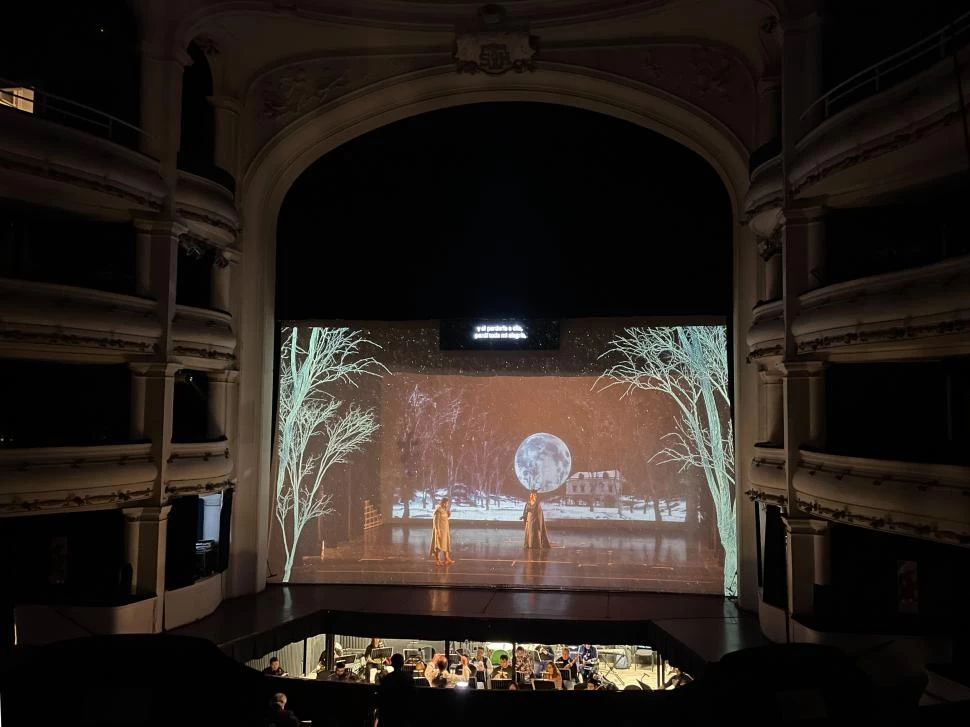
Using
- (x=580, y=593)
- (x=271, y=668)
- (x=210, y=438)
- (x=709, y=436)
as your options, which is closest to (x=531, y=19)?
(x=709, y=436)

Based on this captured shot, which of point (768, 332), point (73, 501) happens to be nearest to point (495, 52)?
point (768, 332)

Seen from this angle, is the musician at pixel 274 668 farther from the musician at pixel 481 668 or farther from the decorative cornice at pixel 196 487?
the musician at pixel 481 668

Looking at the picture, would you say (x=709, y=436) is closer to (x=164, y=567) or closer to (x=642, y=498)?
(x=642, y=498)

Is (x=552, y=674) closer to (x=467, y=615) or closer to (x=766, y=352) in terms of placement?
(x=467, y=615)

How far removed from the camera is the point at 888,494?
25.9ft

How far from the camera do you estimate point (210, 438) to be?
12.3 m

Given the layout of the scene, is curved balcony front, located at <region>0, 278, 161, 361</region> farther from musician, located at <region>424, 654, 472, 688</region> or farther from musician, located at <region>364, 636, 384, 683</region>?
musician, located at <region>424, 654, 472, 688</region>

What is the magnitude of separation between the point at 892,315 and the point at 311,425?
32.3 feet

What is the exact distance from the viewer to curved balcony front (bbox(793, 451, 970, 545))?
7.07m

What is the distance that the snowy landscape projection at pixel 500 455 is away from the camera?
13.7 meters

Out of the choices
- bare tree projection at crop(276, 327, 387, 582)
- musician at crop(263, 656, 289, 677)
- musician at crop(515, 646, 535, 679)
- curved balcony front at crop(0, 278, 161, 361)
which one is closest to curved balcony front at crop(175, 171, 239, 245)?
curved balcony front at crop(0, 278, 161, 361)

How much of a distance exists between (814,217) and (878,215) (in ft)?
3.29

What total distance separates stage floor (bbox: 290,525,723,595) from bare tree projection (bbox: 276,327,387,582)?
884 mm

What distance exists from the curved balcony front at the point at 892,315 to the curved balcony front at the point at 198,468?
8.33 metres
